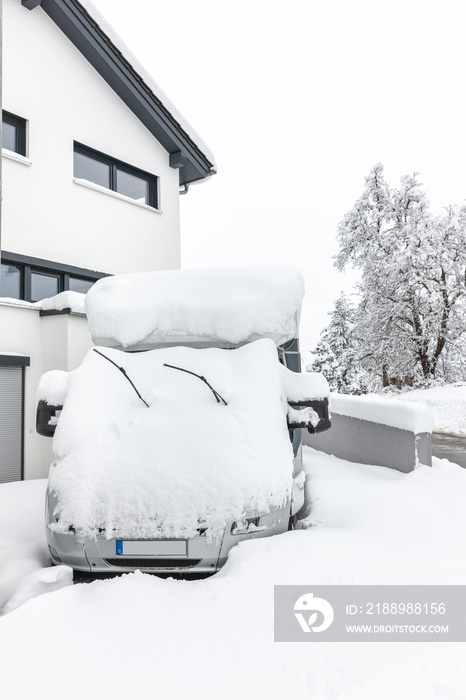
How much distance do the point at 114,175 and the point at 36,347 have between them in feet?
18.1

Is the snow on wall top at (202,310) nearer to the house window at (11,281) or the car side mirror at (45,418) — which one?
the car side mirror at (45,418)

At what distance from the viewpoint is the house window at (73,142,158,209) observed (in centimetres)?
1040

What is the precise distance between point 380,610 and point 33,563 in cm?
240

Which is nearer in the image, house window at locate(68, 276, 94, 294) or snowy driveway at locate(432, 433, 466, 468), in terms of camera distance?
snowy driveway at locate(432, 433, 466, 468)

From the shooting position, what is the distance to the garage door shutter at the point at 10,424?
6906 mm

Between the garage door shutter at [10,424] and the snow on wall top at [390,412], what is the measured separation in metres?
5.08

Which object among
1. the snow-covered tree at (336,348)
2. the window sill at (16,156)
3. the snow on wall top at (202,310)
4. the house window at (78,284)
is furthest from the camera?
the snow-covered tree at (336,348)

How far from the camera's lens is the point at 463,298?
77.3ft

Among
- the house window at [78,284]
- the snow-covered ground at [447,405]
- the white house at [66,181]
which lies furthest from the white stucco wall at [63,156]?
the snow-covered ground at [447,405]

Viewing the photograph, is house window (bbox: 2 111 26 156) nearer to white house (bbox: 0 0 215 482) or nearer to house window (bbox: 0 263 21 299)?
white house (bbox: 0 0 215 482)

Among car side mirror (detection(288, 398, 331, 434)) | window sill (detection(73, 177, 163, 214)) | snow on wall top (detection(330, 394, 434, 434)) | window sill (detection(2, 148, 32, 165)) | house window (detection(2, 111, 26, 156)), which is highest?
house window (detection(2, 111, 26, 156))

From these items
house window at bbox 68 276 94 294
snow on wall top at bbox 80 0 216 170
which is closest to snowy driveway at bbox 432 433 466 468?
house window at bbox 68 276 94 294

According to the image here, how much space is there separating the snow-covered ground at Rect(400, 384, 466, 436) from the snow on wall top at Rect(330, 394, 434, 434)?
7.37 meters

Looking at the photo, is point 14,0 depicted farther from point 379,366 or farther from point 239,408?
point 379,366
